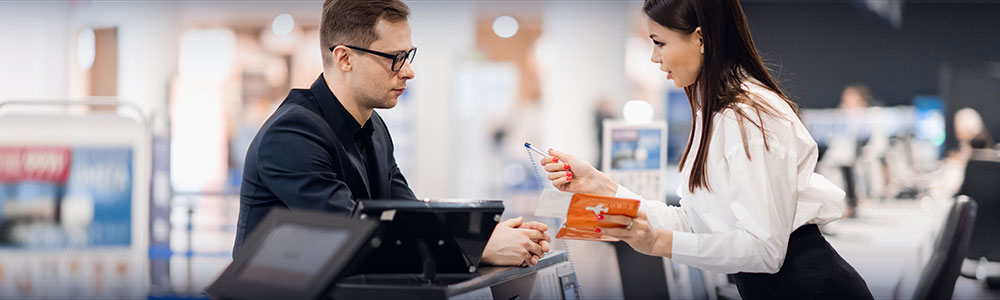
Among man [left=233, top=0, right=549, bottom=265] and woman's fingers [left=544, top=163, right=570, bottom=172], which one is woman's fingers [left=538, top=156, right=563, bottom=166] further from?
man [left=233, top=0, right=549, bottom=265]

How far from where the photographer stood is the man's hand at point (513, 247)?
89.1 inches

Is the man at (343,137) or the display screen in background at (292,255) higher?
the man at (343,137)

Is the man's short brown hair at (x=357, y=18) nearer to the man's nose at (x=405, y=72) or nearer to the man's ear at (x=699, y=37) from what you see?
the man's nose at (x=405, y=72)

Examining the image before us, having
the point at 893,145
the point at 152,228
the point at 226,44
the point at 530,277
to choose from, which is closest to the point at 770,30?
the point at 893,145

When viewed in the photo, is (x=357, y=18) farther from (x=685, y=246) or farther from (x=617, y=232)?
(x=685, y=246)

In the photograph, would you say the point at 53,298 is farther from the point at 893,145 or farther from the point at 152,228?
the point at 893,145

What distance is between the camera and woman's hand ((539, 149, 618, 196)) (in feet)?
7.80

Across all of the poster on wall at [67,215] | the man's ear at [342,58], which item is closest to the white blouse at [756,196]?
the man's ear at [342,58]

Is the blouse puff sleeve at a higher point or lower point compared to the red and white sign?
higher

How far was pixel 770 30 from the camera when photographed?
1545cm

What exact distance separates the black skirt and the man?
66cm

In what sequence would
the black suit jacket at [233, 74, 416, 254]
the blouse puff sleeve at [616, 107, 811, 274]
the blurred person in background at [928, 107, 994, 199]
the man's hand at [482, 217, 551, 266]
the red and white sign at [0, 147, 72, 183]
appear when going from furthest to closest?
the blurred person in background at [928, 107, 994, 199]
the red and white sign at [0, 147, 72, 183]
the man's hand at [482, 217, 551, 266]
the black suit jacket at [233, 74, 416, 254]
the blouse puff sleeve at [616, 107, 811, 274]

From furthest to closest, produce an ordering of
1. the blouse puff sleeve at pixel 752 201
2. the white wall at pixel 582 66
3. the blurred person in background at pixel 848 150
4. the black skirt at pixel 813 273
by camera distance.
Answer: the blurred person in background at pixel 848 150
the white wall at pixel 582 66
the black skirt at pixel 813 273
the blouse puff sleeve at pixel 752 201

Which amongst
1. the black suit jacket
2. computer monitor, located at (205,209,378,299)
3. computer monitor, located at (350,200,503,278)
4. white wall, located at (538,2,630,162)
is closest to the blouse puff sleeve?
computer monitor, located at (350,200,503,278)
